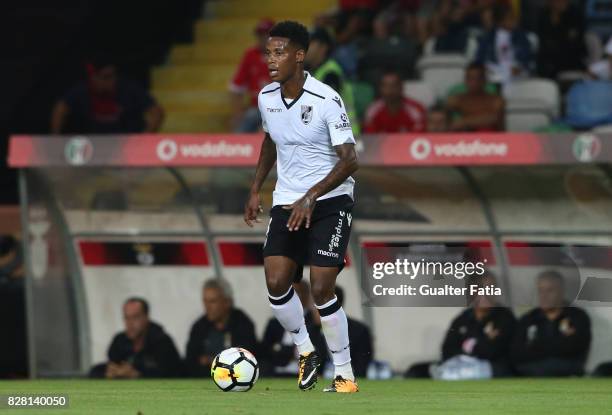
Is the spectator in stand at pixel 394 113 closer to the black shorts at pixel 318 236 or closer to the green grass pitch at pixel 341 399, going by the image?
the green grass pitch at pixel 341 399

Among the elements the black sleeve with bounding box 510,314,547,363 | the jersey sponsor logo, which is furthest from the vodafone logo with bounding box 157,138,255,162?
the jersey sponsor logo

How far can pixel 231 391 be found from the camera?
369 inches

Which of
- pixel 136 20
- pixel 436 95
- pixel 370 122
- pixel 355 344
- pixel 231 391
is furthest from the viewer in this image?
pixel 136 20

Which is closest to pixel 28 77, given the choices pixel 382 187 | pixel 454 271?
pixel 382 187

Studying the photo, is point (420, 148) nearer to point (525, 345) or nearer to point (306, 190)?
point (525, 345)

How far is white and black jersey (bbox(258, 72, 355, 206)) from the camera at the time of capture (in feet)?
29.6

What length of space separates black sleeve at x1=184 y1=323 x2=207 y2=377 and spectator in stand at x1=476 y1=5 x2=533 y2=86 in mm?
4215

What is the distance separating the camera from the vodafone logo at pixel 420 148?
1295 cm

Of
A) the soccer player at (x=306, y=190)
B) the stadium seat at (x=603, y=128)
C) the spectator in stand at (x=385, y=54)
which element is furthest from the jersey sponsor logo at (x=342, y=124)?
the spectator in stand at (x=385, y=54)

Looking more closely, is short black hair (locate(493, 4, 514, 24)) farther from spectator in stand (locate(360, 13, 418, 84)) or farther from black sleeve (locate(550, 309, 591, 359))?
black sleeve (locate(550, 309, 591, 359))

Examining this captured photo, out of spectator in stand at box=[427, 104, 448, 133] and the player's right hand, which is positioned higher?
spectator in stand at box=[427, 104, 448, 133]

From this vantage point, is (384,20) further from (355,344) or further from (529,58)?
(355,344)

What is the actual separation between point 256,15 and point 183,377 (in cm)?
608

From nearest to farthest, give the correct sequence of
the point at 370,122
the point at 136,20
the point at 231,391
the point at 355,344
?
1. the point at 231,391
2. the point at 355,344
3. the point at 370,122
4. the point at 136,20
